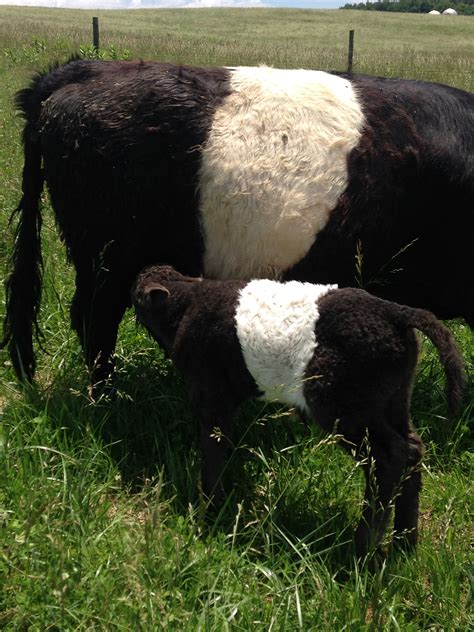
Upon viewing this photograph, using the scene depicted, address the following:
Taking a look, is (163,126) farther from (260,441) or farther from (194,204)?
(260,441)

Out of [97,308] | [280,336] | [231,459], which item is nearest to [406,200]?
[280,336]

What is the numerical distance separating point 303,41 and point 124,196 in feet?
117

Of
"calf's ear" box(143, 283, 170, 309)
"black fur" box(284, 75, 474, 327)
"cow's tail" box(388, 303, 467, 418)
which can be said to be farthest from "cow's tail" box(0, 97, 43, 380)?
"cow's tail" box(388, 303, 467, 418)

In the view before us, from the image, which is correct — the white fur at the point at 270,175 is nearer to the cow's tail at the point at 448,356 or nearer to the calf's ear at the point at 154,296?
the calf's ear at the point at 154,296

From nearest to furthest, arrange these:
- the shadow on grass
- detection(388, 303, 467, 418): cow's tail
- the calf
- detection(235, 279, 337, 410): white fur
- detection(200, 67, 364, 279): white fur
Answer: detection(388, 303, 467, 418): cow's tail
the calf
detection(235, 279, 337, 410): white fur
the shadow on grass
detection(200, 67, 364, 279): white fur

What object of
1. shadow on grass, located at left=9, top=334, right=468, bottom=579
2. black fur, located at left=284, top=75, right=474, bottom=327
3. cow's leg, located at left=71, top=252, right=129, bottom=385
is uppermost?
black fur, located at left=284, top=75, right=474, bottom=327

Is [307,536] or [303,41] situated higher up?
[303,41]

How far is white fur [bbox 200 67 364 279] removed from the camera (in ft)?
10.0

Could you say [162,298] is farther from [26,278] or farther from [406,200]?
[406,200]

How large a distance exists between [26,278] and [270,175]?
58.3 inches

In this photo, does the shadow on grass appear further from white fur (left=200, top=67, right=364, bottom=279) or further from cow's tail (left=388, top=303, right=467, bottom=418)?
white fur (left=200, top=67, right=364, bottom=279)

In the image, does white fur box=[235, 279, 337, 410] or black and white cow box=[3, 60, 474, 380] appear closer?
white fur box=[235, 279, 337, 410]

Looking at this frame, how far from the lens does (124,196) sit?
3182mm

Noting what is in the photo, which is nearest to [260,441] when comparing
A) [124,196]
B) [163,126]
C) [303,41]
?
[124,196]
